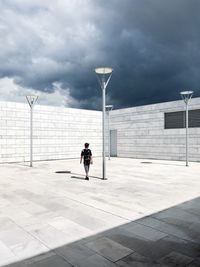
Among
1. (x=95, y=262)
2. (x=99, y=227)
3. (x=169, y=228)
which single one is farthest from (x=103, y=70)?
(x=95, y=262)

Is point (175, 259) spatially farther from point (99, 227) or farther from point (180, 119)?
point (180, 119)

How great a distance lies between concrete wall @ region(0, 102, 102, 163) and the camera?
1666cm

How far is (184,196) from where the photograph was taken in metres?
6.77

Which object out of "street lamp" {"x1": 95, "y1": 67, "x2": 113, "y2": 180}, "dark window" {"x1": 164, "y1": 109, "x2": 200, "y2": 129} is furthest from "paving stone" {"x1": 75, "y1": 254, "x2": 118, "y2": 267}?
"dark window" {"x1": 164, "y1": 109, "x2": 200, "y2": 129}

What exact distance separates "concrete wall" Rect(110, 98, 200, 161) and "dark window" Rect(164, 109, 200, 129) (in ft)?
1.08

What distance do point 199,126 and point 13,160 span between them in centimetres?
1462

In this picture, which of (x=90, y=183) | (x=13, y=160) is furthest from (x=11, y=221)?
(x=13, y=160)

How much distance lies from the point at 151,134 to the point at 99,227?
15.7 m

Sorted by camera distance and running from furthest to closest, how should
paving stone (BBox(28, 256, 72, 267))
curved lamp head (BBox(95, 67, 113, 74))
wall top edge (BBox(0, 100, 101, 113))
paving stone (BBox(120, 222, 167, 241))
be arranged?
1. wall top edge (BBox(0, 100, 101, 113))
2. curved lamp head (BBox(95, 67, 113, 74))
3. paving stone (BBox(120, 222, 167, 241))
4. paving stone (BBox(28, 256, 72, 267))

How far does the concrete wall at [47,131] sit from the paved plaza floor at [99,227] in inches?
384

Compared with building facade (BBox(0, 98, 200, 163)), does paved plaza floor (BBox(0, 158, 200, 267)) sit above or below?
below

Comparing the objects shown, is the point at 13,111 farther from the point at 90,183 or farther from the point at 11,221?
the point at 11,221

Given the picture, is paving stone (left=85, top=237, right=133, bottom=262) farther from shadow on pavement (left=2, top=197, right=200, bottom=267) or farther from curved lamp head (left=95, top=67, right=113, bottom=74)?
curved lamp head (left=95, top=67, right=113, bottom=74)

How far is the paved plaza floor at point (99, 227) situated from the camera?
3.27m
